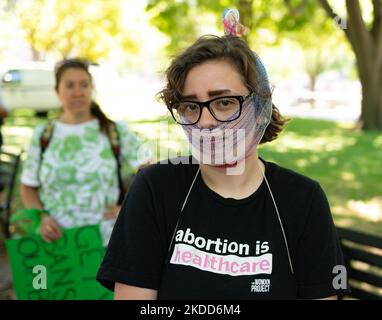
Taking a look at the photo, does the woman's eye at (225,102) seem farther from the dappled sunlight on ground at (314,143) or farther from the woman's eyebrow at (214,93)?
the dappled sunlight on ground at (314,143)

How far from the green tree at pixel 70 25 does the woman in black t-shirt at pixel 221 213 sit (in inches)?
1015

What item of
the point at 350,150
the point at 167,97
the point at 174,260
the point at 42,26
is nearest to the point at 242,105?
the point at 167,97

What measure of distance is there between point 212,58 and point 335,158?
9.73 m

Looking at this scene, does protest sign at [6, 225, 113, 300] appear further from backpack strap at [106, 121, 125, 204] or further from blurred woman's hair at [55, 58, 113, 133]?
blurred woman's hair at [55, 58, 113, 133]

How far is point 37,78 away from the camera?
2042cm

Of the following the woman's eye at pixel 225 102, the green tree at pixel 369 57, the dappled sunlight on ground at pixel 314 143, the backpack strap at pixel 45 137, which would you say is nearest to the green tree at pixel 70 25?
the dappled sunlight on ground at pixel 314 143

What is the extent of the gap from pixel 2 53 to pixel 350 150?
2345cm

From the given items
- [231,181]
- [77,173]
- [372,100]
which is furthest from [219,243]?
[372,100]

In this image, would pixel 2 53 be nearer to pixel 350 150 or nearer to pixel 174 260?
pixel 350 150

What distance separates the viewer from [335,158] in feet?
35.9

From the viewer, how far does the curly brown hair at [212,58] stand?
1650mm

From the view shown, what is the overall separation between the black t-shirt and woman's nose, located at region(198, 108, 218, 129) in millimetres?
170

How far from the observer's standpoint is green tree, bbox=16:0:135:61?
27469mm
